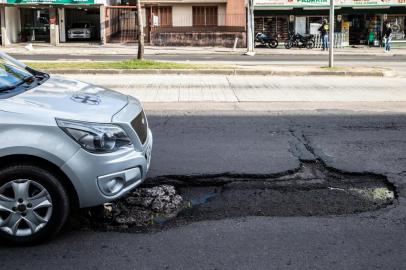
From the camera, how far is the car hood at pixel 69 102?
4.62 meters

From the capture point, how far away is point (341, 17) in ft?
124

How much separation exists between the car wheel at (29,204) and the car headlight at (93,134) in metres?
0.35

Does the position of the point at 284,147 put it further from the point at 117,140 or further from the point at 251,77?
the point at 251,77

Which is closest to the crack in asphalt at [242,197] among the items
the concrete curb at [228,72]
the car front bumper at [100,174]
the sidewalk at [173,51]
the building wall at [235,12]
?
the car front bumper at [100,174]

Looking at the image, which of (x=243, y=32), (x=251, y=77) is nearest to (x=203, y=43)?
(x=243, y=32)

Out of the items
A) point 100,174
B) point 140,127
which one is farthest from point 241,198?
point 100,174

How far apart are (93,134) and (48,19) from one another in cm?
3961

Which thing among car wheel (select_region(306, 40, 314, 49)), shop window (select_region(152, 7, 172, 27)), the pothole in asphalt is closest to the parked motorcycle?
car wheel (select_region(306, 40, 314, 49))

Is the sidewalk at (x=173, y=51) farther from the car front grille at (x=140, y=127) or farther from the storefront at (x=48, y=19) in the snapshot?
the car front grille at (x=140, y=127)

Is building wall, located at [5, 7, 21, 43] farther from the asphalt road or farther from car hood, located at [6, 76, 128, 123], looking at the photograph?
car hood, located at [6, 76, 128, 123]

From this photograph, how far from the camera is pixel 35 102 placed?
15.6 feet

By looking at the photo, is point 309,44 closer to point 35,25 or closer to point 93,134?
point 35,25

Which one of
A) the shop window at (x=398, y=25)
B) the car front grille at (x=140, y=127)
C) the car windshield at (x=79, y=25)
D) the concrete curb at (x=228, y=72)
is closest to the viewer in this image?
the car front grille at (x=140, y=127)

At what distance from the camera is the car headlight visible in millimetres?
4566
